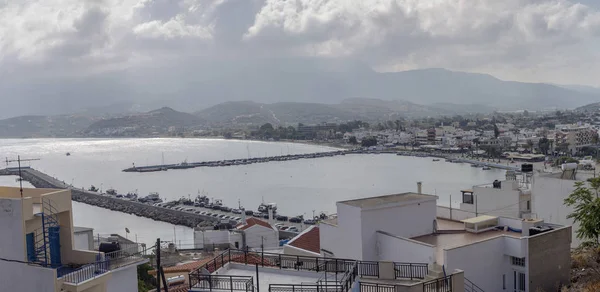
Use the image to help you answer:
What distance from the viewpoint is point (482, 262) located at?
364 centimetres

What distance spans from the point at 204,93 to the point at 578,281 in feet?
633

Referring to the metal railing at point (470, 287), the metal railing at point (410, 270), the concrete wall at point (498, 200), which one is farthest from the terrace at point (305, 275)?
the concrete wall at point (498, 200)

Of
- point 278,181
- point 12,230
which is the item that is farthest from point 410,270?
point 278,181

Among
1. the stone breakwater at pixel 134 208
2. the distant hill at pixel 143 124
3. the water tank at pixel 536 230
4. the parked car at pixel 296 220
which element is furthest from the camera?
the distant hill at pixel 143 124

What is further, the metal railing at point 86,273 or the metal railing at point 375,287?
the metal railing at point 375,287

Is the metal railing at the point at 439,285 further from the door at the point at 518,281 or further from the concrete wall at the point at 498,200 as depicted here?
the concrete wall at the point at 498,200

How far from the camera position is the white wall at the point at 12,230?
8.23 feet

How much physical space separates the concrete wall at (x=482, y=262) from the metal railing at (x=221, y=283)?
159cm

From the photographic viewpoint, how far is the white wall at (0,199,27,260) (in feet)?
8.23

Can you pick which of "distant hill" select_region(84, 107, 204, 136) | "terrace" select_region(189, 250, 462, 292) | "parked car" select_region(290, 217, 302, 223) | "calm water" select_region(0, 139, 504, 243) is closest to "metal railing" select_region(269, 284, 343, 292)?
"terrace" select_region(189, 250, 462, 292)

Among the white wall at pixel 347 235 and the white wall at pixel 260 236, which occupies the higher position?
the white wall at pixel 347 235

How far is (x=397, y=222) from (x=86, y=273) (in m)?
2.33

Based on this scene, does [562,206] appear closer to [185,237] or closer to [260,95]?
[185,237]

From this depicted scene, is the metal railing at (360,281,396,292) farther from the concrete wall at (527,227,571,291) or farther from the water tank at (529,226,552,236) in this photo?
the water tank at (529,226,552,236)
